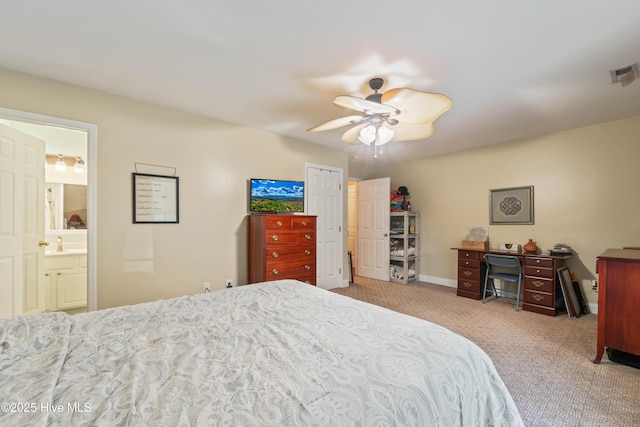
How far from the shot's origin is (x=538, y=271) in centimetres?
349

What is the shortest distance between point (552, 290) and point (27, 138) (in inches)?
238

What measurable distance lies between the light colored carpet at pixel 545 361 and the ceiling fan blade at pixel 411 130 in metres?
2.04

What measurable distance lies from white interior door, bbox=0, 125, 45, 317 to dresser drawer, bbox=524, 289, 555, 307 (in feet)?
18.5

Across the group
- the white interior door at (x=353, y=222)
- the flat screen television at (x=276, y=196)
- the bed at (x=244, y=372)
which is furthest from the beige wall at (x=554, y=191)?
the bed at (x=244, y=372)

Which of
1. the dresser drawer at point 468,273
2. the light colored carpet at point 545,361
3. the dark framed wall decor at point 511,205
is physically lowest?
the light colored carpet at point 545,361

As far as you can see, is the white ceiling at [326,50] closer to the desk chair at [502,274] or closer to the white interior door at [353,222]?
the desk chair at [502,274]

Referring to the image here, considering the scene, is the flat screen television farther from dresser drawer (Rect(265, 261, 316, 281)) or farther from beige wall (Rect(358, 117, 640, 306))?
beige wall (Rect(358, 117, 640, 306))

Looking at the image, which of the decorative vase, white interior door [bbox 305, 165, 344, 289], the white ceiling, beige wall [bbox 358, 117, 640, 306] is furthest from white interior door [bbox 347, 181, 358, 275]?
the white ceiling

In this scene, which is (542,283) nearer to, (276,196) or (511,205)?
(511,205)

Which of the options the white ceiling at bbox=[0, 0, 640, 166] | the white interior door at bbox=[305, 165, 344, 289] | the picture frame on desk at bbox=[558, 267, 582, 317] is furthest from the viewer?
the white interior door at bbox=[305, 165, 344, 289]

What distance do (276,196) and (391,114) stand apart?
2047mm

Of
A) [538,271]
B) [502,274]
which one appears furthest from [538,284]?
[502,274]

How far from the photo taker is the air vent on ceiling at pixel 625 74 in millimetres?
2080

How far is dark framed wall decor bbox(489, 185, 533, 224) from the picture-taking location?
13.1 feet
